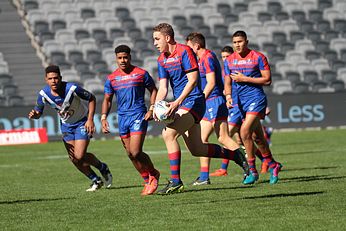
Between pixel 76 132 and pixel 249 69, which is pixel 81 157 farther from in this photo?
pixel 249 69

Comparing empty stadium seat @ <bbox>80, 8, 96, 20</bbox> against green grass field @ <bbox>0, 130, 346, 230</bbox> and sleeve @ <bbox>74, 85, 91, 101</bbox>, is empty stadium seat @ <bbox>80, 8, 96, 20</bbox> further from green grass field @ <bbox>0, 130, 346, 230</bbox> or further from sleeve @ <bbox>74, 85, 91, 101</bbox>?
sleeve @ <bbox>74, 85, 91, 101</bbox>

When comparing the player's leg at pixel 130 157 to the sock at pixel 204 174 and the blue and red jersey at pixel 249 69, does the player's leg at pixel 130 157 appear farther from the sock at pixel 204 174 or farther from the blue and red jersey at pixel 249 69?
the blue and red jersey at pixel 249 69

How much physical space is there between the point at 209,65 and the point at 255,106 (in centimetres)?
99

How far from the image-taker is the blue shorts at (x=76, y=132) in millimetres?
14461

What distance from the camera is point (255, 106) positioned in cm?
1422

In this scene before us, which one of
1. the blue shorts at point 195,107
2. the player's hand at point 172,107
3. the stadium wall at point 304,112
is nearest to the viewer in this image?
the player's hand at point 172,107

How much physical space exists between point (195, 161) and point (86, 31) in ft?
62.5

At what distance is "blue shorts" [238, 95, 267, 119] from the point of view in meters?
14.2

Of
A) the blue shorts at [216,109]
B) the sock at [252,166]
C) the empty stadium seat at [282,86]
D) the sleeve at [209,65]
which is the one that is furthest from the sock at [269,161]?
the empty stadium seat at [282,86]

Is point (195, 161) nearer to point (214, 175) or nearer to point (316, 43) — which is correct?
point (214, 175)

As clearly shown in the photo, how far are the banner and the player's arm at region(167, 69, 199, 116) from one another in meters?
18.9

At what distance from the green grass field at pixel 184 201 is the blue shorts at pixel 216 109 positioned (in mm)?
1031

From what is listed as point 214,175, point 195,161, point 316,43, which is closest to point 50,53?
point 316,43

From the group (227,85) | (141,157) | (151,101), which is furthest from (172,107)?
(227,85)
